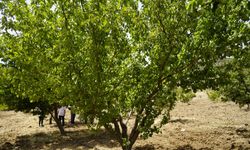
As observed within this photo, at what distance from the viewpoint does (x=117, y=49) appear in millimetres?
8383

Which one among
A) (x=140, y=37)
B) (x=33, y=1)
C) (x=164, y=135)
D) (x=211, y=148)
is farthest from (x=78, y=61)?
(x=164, y=135)

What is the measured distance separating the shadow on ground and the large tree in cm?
674

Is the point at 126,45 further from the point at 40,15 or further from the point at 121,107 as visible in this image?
the point at 40,15

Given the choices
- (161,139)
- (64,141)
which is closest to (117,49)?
(161,139)

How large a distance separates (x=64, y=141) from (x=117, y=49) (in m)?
9.81

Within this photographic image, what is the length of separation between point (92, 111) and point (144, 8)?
9.65ft

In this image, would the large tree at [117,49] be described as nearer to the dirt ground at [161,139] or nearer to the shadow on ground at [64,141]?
the dirt ground at [161,139]

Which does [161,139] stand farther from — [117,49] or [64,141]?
[117,49]

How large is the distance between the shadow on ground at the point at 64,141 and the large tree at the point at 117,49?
6743mm

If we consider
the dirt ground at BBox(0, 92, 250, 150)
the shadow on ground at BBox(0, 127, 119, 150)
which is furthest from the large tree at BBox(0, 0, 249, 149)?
the shadow on ground at BBox(0, 127, 119, 150)

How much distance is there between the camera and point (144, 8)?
834 cm

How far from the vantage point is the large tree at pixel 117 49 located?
7650mm

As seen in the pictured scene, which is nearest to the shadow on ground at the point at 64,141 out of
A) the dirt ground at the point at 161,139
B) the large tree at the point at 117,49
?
the dirt ground at the point at 161,139

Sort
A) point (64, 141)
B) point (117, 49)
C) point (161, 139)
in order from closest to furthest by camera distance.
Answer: point (117, 49)
point (161, 139)
point (64, 141)
